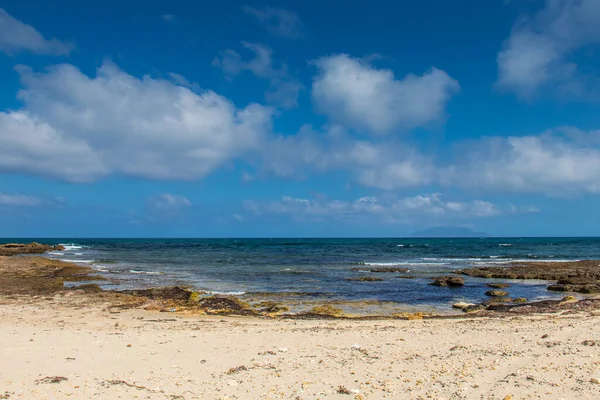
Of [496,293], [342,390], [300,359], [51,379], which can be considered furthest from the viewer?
[496,293]

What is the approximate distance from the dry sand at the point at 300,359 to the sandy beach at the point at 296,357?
0.03 metres

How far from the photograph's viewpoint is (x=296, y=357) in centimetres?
1134

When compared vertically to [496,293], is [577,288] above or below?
above

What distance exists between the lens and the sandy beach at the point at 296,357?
8617 millimetres

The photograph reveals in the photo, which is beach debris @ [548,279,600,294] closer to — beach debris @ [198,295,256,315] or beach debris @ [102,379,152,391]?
beach debris @ [198,295,256,315]

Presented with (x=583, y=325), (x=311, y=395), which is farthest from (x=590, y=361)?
(x=311, y=395)

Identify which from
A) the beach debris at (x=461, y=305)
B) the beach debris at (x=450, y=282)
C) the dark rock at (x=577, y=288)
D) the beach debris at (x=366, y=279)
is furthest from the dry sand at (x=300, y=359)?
the beach debris at (x=366, y=279)

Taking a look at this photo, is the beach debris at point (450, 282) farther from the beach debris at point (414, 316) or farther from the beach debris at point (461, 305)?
the beach debris at point (414, 316)

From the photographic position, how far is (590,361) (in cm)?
1019

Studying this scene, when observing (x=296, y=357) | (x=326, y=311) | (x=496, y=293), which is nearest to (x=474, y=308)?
(x=496, y=293)

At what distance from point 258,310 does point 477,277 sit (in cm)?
2463

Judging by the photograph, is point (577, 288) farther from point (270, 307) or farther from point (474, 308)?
point (270, 307)

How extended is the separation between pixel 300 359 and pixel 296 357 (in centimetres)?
28

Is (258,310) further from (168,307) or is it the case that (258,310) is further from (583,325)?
(583,325)
